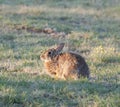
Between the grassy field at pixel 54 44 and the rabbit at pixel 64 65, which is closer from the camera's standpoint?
the grassy field at pixel 54 44

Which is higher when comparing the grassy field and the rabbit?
the rabbit

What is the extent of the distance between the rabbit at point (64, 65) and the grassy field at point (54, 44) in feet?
0.62

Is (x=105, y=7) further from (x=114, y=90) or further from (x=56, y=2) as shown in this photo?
(x=114, y=90)

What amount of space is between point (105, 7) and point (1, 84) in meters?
16.0

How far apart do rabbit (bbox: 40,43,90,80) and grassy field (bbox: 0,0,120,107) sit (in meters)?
0.19

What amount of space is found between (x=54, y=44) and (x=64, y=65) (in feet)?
14.9

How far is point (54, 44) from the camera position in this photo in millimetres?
13945

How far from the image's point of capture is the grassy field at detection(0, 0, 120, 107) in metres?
8.13

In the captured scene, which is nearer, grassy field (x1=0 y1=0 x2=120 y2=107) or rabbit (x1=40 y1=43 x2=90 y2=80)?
grassy field (x1=0 y1=0 x2=120 y2=107)

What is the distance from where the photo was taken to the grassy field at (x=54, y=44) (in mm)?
8127

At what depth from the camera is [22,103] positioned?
7816mm

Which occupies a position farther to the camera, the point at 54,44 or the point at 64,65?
the point at 54,44

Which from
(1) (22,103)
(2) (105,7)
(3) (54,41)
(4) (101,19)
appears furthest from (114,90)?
(2) (105,7)

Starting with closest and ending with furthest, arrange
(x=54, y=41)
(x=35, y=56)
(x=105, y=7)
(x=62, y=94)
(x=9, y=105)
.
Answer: (x=9, y=105) → (x=62, y=94) → (x=35, y=56) → (x=54, y=41) → (x=105, y=7)
